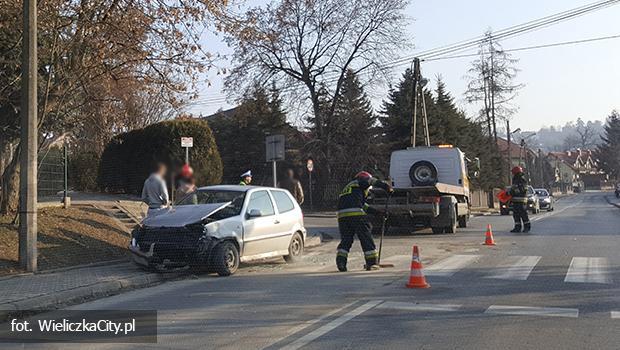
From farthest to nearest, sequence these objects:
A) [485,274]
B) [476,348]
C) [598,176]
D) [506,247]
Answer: [598,176], [506,247], [485,274], [476,348]

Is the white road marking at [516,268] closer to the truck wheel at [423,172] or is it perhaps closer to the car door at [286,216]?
the car door at [286,216]

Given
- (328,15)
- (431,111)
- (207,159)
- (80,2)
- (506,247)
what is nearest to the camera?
(80,2)

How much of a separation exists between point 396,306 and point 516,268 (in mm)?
4184

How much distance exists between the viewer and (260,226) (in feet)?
36.9

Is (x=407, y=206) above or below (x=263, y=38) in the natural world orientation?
below

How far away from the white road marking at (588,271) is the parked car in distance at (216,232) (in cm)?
521

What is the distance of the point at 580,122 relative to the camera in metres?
157

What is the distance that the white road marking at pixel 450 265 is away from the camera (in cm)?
1057

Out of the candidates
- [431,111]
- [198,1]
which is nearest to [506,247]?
[198,1]

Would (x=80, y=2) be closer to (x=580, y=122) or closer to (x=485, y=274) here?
(x=485, y=274)

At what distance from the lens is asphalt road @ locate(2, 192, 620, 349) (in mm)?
6234

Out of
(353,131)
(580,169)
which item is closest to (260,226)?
(353,131)

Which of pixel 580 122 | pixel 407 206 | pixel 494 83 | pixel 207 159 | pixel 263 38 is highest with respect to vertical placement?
pixel 580 122

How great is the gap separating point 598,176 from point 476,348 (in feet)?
501
